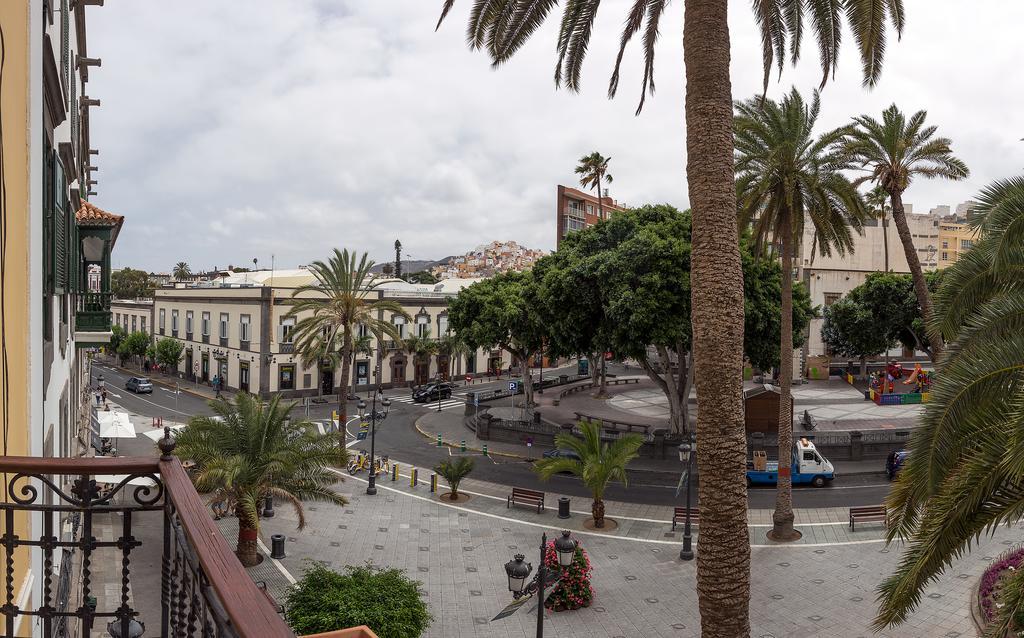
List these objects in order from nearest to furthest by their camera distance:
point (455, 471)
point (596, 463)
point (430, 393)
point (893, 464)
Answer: point (596, 463) < point (455, 471) < point (893, 464) < point (430, 393)

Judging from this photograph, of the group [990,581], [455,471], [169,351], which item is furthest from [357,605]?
[169,351]

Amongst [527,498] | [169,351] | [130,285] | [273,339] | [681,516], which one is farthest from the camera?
[130,285]

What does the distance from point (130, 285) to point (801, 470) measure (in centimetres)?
9724

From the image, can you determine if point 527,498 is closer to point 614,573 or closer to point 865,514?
point 614,573

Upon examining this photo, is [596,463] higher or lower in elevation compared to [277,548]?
higher

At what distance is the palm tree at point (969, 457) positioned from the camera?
23.0ft

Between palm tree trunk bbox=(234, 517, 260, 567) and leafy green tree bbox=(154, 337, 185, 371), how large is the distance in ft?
140

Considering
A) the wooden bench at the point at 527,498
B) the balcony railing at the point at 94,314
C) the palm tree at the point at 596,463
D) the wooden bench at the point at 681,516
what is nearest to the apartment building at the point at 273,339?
the wooden bench at the point at 527,498

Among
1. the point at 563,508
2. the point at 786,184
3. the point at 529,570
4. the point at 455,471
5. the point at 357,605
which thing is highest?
the point at 786,184

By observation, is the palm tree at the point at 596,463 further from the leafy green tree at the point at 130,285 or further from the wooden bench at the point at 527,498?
the leafy green tree at the point at 130,285

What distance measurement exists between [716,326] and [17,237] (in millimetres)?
6650

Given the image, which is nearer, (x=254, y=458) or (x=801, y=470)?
(x=254, y=458)

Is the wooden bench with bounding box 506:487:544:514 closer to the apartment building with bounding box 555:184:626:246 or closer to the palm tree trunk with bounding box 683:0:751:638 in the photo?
the palm tree trunk with bounding box 683:0:751:638

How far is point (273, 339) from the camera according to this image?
151 feet
